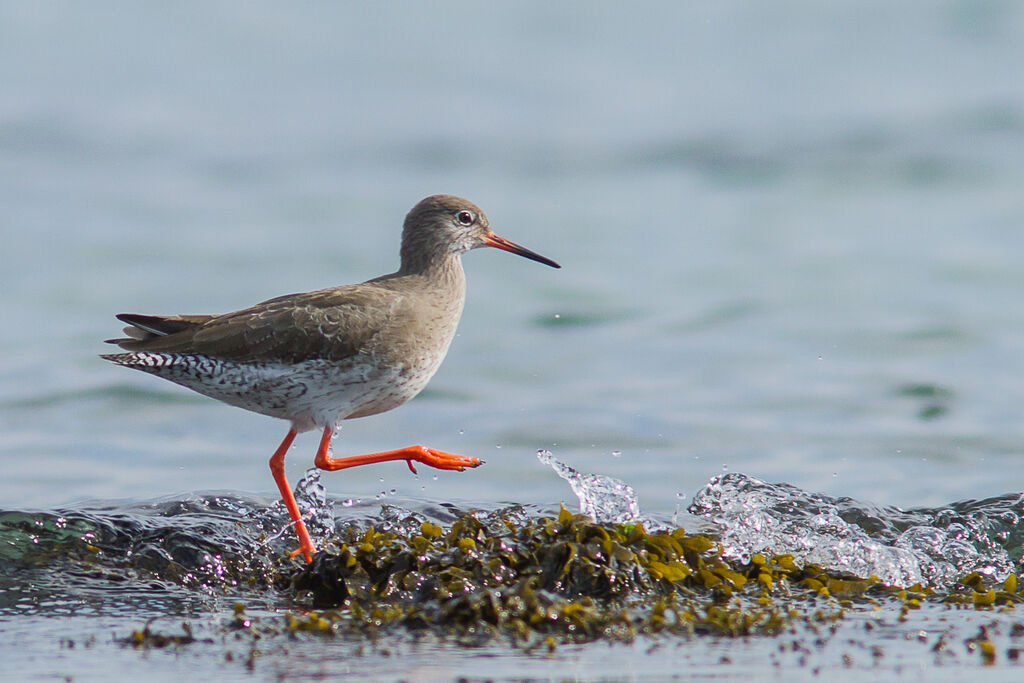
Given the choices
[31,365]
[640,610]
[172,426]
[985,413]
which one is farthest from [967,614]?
[31,365]

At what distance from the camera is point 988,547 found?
313 inches

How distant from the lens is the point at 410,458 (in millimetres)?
8234

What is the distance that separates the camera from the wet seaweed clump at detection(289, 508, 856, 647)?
18.8ft

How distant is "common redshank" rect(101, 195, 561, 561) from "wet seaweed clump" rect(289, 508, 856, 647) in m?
1.18

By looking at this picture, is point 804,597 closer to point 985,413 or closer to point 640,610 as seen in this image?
point 640,610

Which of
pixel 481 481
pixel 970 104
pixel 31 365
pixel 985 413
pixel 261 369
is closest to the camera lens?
pixel 261 369

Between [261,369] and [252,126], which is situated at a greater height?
[252,126]

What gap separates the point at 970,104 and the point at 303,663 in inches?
718

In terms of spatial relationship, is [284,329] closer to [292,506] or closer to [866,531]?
[292,506]

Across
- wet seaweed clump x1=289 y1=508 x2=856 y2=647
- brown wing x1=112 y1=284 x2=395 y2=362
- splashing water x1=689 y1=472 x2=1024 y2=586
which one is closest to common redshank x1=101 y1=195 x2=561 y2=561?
brown wing x1=112 y1=284 x2=395 y2=362

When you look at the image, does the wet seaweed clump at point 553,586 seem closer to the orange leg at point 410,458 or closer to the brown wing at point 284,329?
the orange leg at point 410,458

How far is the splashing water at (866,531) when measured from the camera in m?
7.15

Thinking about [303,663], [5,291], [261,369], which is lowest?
[303,663]

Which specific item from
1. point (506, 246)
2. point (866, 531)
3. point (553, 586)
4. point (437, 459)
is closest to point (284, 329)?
point (437, 459)
